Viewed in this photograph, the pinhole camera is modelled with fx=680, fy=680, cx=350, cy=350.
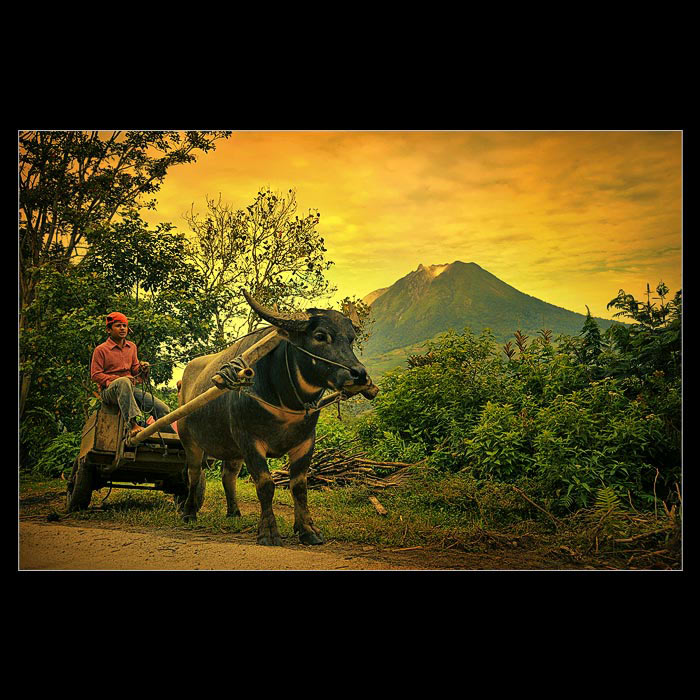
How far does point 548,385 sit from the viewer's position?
21.1ft

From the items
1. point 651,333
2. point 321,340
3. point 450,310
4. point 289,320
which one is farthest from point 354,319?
point 651,333

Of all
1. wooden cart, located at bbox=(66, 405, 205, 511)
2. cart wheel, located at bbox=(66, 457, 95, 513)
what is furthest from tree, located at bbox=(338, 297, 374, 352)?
cart wheel, located at bbox=(66, 457, 95, 513)

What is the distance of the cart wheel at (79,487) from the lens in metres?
5.83

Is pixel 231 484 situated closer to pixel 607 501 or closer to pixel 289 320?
pixel 289 320

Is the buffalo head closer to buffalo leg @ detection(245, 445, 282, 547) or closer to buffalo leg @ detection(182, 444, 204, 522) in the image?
buffalo leg @ detection(245, 445, 282, 547)

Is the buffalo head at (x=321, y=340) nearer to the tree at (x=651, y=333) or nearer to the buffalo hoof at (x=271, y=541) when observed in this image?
the buffalo hoof at (x=271, y=541)

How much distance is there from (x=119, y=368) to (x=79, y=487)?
1102 millimetres

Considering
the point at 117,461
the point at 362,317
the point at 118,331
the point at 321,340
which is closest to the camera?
the point at 321,340

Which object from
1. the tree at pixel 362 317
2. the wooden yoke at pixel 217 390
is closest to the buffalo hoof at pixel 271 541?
the wooden yoke at pixel 217 390

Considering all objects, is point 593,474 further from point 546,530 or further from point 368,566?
point 368,566

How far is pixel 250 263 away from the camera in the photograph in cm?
637

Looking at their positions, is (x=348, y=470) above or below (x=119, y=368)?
below

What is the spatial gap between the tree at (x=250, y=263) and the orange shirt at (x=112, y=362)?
93cm

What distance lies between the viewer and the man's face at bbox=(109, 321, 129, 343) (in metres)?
5.74
